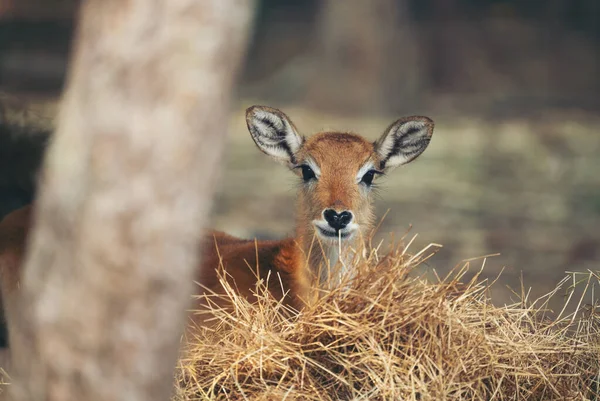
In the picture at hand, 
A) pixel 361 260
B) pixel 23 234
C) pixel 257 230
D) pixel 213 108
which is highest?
pixel 213 108

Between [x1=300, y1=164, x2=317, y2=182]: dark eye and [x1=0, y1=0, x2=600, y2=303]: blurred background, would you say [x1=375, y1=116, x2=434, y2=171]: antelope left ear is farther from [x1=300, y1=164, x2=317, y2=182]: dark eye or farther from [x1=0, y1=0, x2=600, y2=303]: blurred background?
[x1=0, y1=0, x2=600, y2=303]: blurred background

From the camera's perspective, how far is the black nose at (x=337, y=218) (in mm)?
5582

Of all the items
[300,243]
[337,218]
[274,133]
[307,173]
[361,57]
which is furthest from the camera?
[361,57]

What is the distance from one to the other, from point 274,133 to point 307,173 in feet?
1.28

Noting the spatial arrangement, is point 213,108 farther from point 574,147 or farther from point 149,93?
point 574,147

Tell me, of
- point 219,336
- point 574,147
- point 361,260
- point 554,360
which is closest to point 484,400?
point 554,360

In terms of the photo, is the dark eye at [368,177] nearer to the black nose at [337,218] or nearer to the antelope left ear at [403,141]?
the antelope left ear at [403,141]

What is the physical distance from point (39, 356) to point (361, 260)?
212 centimetres

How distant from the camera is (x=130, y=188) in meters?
3.46

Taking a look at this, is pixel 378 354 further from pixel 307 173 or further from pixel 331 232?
pixel 307 173

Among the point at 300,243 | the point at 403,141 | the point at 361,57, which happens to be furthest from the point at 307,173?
the point at 361,57

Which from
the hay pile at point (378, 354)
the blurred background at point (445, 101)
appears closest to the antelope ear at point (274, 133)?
the hay pile at point (378, 354)

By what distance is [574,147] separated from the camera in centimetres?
1536

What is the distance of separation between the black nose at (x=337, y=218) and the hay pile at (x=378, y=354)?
0.48 m
